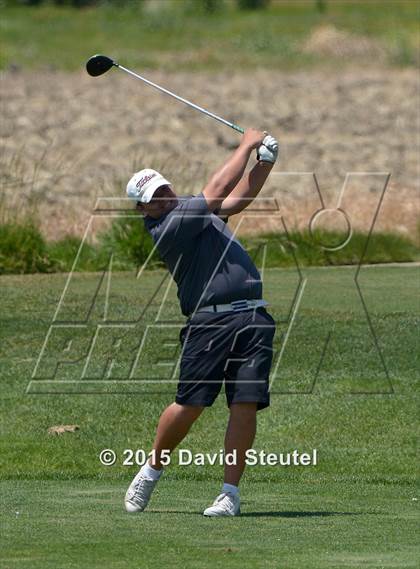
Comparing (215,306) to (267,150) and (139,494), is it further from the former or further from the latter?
(139,494)

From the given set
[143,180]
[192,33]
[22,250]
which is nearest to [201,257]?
[143,180]

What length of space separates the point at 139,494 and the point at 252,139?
1.99m

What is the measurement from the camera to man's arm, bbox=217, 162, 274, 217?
8531 mm

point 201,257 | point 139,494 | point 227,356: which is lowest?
point 139,494

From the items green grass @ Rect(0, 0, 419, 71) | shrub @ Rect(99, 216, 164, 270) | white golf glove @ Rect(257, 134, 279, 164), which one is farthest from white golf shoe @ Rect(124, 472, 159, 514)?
green grass @ Rect(0, 0, 419, 71)

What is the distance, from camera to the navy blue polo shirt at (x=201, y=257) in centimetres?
812

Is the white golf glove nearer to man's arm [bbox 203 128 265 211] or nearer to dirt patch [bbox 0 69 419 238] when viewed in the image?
man's arm [bbox 203 128 265 211]

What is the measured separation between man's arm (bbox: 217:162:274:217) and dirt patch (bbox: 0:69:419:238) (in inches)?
464

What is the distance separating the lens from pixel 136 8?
7069 cm

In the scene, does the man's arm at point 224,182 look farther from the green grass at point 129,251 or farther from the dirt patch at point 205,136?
the dirt patch at point 205,136

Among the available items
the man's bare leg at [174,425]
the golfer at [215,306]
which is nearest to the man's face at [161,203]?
the golfer at [215,306]

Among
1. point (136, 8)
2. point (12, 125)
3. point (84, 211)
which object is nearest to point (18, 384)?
point (84, 211)

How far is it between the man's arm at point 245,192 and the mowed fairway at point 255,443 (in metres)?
1.64

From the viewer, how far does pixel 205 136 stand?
36.3m
